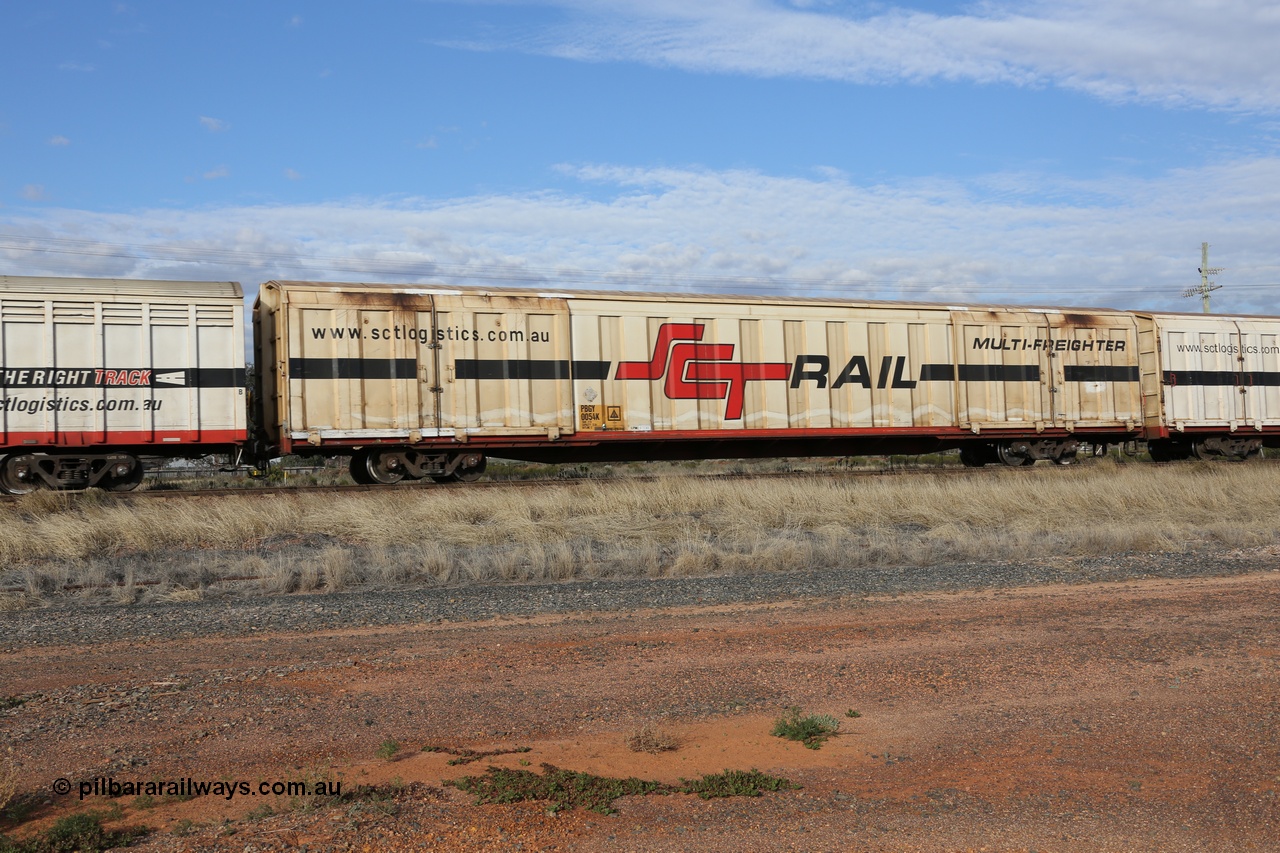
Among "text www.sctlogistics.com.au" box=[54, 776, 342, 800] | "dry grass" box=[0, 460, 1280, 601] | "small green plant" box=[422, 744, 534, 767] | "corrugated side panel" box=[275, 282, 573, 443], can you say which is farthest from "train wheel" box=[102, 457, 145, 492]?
"small green plant" box=[422, 744, 534, 767]

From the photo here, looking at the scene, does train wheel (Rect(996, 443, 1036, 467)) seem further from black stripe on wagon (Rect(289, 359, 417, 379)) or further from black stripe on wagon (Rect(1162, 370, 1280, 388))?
black stripe on wagon (Rect(289, 359, 417, 379))

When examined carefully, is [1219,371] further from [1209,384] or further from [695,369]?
[695,369]

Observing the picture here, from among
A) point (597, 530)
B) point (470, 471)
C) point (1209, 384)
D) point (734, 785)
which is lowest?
point (734, 785)

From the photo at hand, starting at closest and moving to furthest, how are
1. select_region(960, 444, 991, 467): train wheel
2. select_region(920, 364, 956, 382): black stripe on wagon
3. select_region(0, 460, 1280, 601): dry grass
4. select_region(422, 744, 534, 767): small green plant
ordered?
select_region(422, 744, 534, 767): small green plant < select_region(0, 460, 1280, 601): dry grass < select_region(920, 364, 956, 382): black stripe on wagon < select_region(960, 444, 991, 467): train wheel

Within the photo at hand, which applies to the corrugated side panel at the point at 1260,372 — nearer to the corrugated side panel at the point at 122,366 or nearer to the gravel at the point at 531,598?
the gravel at the point at 531,598

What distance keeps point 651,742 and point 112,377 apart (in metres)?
13.3

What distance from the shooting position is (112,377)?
1468 cm

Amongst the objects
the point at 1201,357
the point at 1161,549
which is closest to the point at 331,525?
the point at 1161,549

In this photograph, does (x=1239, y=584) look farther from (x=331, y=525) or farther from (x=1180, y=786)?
(x=331, y=525)

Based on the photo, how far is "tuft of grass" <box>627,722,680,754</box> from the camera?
4.39m

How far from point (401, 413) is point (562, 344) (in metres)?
3.03

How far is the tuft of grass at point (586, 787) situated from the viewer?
12.5 feet

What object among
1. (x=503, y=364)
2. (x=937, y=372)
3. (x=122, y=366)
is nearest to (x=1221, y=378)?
(x=937, y=372)

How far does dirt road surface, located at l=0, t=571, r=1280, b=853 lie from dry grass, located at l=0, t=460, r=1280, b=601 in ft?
8.00
